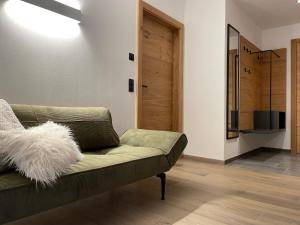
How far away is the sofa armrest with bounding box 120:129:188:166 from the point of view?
1.94 meters

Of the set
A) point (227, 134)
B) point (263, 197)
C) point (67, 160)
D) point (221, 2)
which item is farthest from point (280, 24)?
point (67, 160)

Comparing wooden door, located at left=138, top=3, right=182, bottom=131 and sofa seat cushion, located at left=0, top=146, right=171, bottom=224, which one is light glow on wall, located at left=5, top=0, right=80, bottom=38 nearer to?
wooden door, located at left=138, top=3, right=182, bottom=131

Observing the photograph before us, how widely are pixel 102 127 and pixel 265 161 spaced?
268 centimetres

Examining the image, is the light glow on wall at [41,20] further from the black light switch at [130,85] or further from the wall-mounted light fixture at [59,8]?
the black light switch at [130,85]

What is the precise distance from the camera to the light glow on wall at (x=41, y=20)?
183 centimetres

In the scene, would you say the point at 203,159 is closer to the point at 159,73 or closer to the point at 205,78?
the point at 205,78

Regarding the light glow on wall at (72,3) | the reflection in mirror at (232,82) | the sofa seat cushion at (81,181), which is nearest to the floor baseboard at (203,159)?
the reflection in mirror at (232,82)

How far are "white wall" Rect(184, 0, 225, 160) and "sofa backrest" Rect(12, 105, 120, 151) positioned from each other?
171 centimetres

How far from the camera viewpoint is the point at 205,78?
11.2ft

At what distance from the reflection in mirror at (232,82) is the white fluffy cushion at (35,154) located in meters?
2.65

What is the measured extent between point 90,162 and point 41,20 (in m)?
1.30

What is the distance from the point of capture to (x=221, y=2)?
10.7 feet

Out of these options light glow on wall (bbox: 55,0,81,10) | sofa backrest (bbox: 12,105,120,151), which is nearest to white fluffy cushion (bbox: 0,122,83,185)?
sofa backrest (bbox: 12,105,120,151)

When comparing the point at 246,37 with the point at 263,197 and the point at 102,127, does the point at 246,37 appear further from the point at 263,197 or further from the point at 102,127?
the point at 102,127
